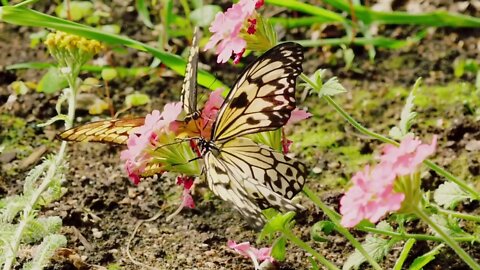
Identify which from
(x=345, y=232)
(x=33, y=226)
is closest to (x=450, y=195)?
(x=345, y=232)

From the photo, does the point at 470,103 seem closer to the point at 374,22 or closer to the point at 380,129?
the point at 380,129

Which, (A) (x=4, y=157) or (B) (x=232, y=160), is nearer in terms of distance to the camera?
(B) (x=232, y=160)

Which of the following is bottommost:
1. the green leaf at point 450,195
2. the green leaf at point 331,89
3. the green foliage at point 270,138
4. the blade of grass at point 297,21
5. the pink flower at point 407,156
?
the green leaf at point 450,195

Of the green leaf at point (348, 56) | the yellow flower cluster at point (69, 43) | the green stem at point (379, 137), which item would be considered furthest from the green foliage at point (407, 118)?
the green leaf at point (348, 56)

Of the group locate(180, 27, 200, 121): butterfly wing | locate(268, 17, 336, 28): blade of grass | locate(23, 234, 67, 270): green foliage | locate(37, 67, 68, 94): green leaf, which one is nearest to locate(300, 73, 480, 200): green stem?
locate(180, 27, 200, 121): butterfly wing

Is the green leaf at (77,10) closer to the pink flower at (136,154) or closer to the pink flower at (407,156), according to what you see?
the pink flower at (136,154)

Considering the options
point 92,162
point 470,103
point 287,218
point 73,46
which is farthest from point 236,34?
point 470,103

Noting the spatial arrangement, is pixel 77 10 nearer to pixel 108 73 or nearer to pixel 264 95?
pixel 108 73
